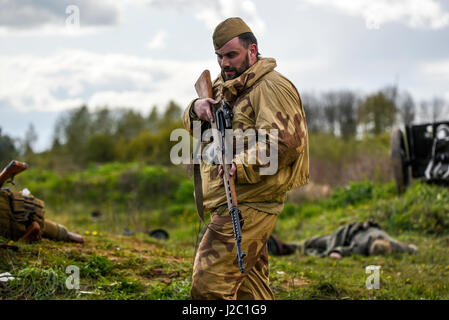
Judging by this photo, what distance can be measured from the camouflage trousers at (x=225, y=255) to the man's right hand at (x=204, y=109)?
27.3 inches

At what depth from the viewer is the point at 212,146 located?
3695 mm

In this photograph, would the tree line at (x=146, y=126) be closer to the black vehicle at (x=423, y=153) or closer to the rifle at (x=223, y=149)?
the black vehicle at (x=423, y=153)

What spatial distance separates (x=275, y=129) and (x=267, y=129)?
53 millimetres

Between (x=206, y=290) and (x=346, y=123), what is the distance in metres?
33.8

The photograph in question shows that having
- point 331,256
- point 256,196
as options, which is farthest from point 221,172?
point 331,256

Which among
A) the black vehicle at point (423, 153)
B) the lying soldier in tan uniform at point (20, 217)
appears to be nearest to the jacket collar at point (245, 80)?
the lying soldier in tan uniform at point (20, 217)

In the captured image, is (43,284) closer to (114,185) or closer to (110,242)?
(110,242)

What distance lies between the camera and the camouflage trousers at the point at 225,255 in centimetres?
336

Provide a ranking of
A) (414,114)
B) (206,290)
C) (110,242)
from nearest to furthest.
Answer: (206,290) < (110,242) < (414,114)

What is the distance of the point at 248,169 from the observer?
3.36 metres

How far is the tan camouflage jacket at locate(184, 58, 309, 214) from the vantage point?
3.39 meters

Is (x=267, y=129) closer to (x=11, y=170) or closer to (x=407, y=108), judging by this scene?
(x=11, y=170)

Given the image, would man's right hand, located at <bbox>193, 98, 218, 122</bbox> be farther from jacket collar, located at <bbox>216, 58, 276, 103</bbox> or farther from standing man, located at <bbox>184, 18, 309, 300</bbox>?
jacket collar, located at <bbox>216, 58, 276, 103</bbox>

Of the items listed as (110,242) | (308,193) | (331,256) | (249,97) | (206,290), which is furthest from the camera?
(308,193)
